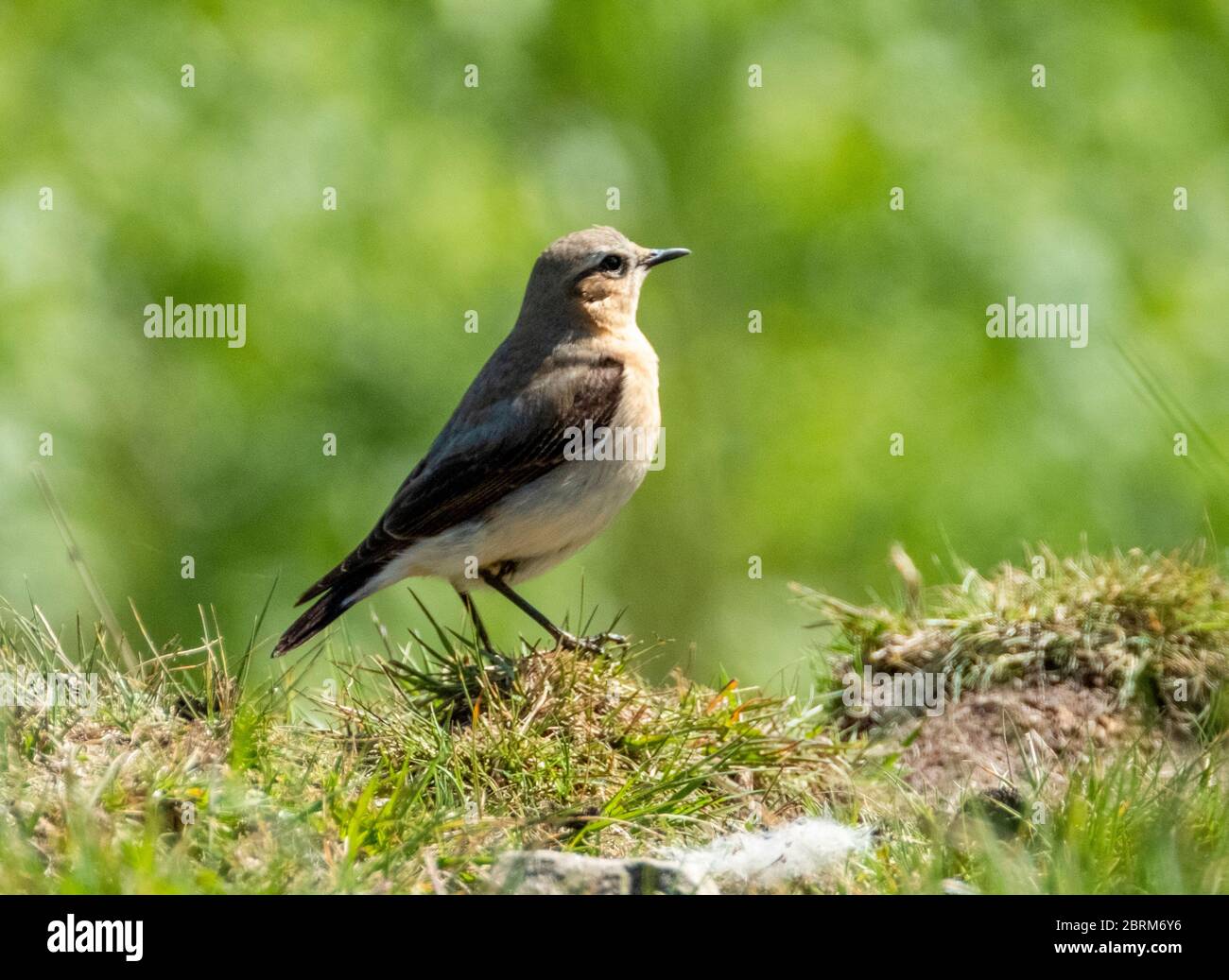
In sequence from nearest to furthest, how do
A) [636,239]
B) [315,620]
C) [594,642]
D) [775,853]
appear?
[775,853]
[594,642]
[315,620]
[636,239]

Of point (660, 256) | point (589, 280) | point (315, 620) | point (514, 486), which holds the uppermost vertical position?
point (660, 256)

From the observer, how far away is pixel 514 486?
7.11 m

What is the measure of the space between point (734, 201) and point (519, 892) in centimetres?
1280

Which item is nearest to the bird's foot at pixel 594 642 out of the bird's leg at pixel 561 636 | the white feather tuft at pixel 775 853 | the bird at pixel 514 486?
the bird's leg at pixel 561 636

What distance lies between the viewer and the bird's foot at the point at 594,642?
6.17 m

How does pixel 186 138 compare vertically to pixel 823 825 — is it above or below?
above

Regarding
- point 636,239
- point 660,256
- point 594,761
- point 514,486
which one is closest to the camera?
point 594,761

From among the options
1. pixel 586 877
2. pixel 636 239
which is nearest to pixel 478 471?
pixel 586 877

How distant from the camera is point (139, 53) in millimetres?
13586

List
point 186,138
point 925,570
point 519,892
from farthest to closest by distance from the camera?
point 186,138 < point 925,570 < point 519,892

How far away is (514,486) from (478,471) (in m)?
0.20

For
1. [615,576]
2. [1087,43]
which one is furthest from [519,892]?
[1087,43]

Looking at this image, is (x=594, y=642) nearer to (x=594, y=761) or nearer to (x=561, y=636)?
(x=561, y=636)

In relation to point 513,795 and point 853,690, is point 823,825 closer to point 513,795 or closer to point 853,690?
point 513,795
